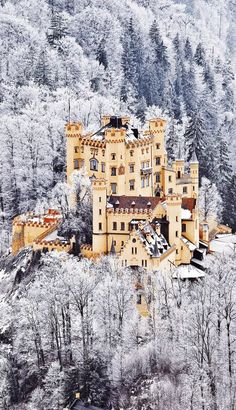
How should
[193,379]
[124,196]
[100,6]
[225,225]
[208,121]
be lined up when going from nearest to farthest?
[193,379]
[124,196]
[225,225]
[208,121]
[100,6]

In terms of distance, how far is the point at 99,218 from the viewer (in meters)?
91.1

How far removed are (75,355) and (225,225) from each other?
37336 millimetres

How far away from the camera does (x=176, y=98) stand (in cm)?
17088

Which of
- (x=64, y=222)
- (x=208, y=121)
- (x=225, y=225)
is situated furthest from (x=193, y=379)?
(x=208, y=121)

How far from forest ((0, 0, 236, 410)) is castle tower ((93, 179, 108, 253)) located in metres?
3.23

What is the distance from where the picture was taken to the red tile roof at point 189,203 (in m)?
94.1

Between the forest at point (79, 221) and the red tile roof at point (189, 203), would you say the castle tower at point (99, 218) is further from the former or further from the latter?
the red tile roof at point (189, 203)

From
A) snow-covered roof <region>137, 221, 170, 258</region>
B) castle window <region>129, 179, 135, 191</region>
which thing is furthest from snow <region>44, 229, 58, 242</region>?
snow-covered roof <region>137, 221, 170, 258</region>

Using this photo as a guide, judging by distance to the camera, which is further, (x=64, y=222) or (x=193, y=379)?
(x=64, y=222)

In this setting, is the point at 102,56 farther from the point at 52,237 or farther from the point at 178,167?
the point at 52,237

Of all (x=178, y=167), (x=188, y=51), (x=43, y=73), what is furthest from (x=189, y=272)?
(x=188, y=51)

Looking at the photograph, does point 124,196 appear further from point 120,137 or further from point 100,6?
point 100,6

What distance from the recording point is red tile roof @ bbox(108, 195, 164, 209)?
92.1 metres

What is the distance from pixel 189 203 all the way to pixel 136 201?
5.23 meters
